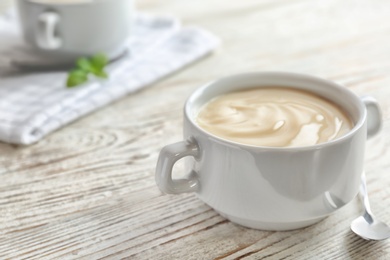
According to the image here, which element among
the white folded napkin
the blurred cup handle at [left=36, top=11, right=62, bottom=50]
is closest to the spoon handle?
the white folded napkin

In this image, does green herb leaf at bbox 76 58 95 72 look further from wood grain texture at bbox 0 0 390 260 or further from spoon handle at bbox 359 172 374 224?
spoon handle at bbox 359 172 374 224

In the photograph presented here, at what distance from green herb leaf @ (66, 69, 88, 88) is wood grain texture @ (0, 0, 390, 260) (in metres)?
0.07

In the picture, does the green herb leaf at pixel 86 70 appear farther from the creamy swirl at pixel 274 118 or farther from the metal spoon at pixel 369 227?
the metal spoon at pixel 369 227

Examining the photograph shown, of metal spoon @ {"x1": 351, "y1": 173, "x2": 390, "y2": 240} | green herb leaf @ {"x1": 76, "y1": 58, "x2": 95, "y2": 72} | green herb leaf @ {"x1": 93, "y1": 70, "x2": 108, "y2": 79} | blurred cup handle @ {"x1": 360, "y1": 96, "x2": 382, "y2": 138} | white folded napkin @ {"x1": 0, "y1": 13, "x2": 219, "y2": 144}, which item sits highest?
blurred cup handle @ {"x1": 360, "y1": 96, "x2": 382, "y2": 138}

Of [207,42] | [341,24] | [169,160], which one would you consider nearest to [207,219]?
[169,160]

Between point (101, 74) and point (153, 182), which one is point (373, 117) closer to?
point (153, 182)

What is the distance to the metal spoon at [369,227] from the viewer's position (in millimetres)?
671

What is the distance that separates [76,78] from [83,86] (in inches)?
0.7

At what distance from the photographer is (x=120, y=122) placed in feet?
3.10

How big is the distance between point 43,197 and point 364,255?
373mm

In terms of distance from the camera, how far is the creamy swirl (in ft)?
2.19

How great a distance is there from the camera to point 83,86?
1015 millimetres

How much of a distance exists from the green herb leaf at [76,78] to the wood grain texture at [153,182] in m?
0.07

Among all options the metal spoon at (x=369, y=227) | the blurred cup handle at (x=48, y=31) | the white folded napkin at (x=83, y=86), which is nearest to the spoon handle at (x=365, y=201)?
the metal spoon at (x=369, y=227)
